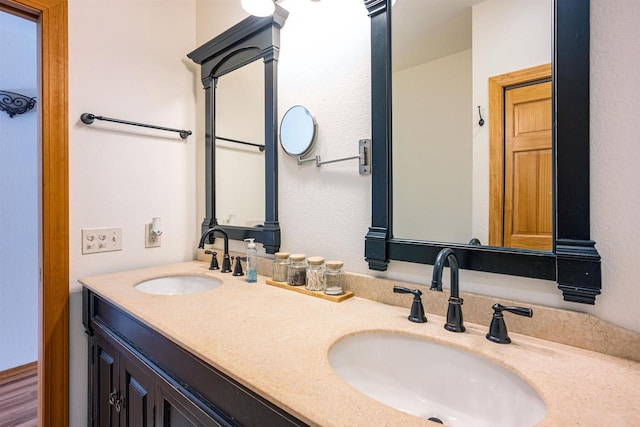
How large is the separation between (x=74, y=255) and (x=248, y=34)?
1272 millimetres

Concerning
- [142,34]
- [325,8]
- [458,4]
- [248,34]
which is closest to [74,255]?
[142,34]

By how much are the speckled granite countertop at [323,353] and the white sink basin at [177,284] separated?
0.93ft

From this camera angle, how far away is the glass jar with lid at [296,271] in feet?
3.86

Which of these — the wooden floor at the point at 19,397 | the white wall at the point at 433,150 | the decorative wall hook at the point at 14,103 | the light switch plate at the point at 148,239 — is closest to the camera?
the white wall at the point at 433,150

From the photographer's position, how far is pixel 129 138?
1550mm

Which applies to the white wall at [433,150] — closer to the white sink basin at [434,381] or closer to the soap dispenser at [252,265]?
the white sink basin at [434,381]

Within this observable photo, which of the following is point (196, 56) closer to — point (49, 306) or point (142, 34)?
point (142, 34)

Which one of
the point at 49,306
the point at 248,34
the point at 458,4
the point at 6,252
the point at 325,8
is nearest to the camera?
the point at 458,4

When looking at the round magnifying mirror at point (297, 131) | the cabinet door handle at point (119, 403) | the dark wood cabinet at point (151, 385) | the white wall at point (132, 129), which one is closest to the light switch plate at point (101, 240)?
the white wall at point (132, 129)

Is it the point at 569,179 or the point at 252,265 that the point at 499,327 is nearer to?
the point at 569,179

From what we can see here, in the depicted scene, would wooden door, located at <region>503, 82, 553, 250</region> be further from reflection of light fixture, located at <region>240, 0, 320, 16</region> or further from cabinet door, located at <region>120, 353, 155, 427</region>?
cabinet door, located at <region>120, 353, 155, 427</region>

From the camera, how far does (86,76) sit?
1412mm

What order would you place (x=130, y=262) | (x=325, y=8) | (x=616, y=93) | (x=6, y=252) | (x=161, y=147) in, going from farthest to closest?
(x=6, y=252)
(x=161, y=147)
(x=130, y=262)
(x=325, y=8)
(x=616, y=93)

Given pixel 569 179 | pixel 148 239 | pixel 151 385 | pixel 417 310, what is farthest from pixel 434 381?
pixel 148 239
